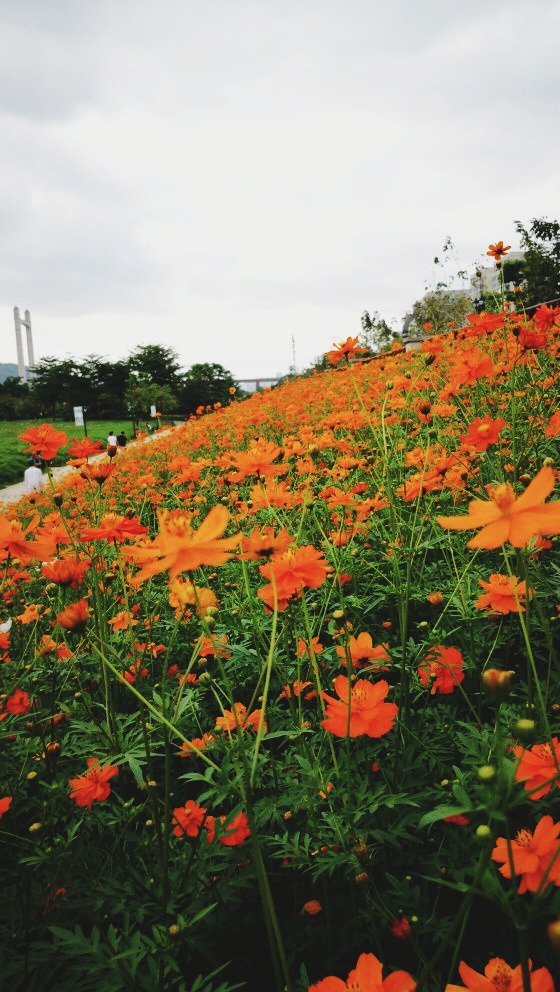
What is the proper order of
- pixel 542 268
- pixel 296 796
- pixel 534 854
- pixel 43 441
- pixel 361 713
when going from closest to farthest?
pixel 534 854 < pixel 361 713 < pixel 296 796 < pixel 43 441 < pixel 542 268

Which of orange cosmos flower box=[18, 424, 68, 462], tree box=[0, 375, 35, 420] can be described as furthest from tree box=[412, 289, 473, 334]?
tree box=[0, 375, 35, 420]

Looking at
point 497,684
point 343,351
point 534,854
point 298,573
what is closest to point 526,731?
point 497,684

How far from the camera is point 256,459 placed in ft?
3.94

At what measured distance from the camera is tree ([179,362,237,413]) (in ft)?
103

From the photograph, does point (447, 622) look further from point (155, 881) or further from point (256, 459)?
point (155, 881)

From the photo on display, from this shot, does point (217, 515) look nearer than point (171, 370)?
Yes

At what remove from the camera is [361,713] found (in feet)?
2.65

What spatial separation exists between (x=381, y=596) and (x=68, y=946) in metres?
1.10

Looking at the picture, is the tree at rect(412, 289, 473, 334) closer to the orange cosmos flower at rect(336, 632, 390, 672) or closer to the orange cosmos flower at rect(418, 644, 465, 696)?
the orange cosmos flower at rect(418, 644, 465, 696)

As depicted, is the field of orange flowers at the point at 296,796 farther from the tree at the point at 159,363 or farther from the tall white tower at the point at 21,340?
the tall white tower at the point at 21,340

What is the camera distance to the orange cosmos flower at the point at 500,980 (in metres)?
0.53

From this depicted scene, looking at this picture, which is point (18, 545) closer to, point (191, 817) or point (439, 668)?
point (191, 817)

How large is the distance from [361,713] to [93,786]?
0.59 meters

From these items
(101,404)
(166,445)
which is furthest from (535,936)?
(101,404)
